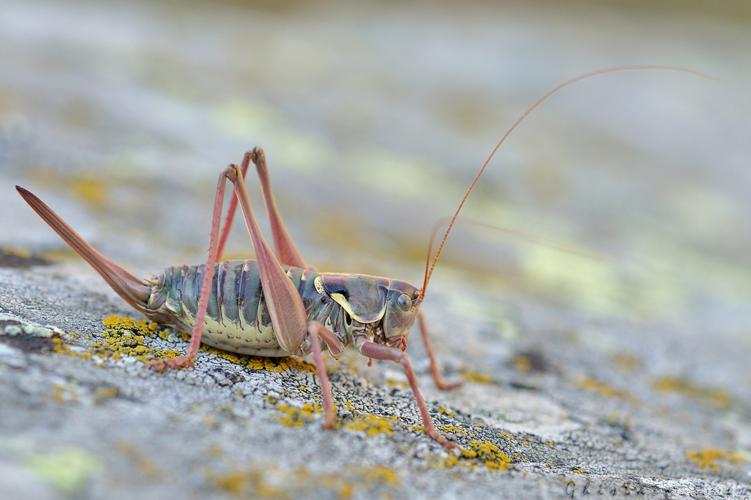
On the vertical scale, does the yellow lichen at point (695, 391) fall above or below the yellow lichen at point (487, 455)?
above

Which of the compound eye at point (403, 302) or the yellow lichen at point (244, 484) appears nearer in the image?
the yellow lichen at point (244, 484)

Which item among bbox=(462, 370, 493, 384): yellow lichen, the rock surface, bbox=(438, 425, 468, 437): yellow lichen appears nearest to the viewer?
the rock surface

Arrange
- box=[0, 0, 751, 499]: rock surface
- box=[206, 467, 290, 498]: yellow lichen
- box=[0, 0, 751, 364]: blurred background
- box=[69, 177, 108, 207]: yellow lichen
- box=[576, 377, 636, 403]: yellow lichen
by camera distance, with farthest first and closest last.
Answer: box=[0, 0, 751, 364]: blurred background
box=[69, 177, 108, 207]: yellow lichen
box=[576, 377, 636, 403]: yellow lichen
box=[0, 0, 751, 499]: rock surface
box=[206, 467, 290, 498]: yellow lichen

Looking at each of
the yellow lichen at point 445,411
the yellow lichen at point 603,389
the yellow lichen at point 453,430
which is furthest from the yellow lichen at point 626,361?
the yellow lichen at point 453,430

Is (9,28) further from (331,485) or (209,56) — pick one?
(331,485)

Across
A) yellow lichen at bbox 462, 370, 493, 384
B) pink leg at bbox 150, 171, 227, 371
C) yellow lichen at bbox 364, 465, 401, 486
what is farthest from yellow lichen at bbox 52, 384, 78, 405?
yellow lichen at bbox 462, 370, 493, 384

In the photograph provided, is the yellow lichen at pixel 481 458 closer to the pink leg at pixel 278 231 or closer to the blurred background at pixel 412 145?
the pink leg at pixel 278 231

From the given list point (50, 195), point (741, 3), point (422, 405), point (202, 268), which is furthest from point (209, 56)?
point (741, 3)

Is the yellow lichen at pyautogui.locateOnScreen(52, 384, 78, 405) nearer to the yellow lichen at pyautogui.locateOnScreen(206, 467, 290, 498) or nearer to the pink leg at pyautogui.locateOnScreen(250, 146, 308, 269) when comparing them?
the yellow lichen at pyautogui.locateOnScreen(206, 467, 290, 498)
